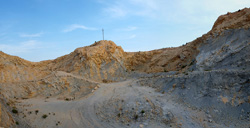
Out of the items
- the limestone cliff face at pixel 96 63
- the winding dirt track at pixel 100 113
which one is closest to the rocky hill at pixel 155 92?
the winding dirt track at pixel 100 113

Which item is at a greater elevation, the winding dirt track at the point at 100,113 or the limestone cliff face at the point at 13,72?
the limestone cliff face at the point at 13,72

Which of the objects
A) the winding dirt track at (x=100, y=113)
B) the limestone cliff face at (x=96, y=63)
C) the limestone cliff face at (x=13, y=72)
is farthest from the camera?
the limestone cliff face at (x=96, y=63)

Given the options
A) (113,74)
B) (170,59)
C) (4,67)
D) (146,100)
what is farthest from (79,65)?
(146,100)

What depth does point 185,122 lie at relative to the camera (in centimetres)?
978

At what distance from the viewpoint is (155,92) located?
1425cm

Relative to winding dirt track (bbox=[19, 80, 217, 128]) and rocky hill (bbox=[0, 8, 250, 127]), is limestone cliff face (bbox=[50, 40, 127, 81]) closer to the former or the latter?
rocky hill (bbox=[0, 8, 250, 127])

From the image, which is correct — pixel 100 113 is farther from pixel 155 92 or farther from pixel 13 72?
pixel 13 72

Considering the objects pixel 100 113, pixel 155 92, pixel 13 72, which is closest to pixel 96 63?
pixel 13 72

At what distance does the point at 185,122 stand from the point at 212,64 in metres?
8.19

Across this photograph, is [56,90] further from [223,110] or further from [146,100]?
[223,110]

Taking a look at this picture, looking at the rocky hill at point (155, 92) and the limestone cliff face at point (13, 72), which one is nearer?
the rocky hill at point (155, 92)

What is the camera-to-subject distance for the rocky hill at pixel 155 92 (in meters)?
10.2

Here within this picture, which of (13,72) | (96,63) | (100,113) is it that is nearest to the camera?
(100,113)

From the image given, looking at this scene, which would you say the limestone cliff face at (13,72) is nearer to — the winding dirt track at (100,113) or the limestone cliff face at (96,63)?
the limestone cliff face at (96,63)
